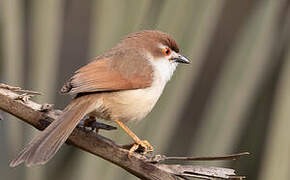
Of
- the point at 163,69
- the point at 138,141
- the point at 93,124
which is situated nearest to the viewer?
the point at 93,124

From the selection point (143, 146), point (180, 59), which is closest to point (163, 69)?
point (180, 59)

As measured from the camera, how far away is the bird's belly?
10.9 feet

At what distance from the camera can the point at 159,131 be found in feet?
10.4

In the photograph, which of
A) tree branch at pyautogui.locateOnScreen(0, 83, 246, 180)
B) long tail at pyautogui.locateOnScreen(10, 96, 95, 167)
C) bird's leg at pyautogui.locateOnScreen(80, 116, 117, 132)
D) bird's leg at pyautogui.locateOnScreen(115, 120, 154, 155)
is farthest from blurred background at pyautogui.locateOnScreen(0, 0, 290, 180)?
tree branch at pyautogui.locateOnScreen(0, 83, 246, 180)

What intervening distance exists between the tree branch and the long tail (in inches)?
4.3

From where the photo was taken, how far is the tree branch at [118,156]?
7.72 feet

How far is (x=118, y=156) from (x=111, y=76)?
1.08 meters

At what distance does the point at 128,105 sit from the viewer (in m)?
3.34

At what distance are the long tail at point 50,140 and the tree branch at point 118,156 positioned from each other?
108 millimetres

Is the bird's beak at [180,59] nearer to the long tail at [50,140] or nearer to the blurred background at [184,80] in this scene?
the blurred background at [184,80]

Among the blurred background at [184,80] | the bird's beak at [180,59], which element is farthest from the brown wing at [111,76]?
the bird's beak at [180,59]

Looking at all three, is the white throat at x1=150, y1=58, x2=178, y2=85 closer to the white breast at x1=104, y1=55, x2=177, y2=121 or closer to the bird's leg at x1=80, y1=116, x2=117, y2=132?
the white breast at x1=104, y1=55, x2=177, y2=121

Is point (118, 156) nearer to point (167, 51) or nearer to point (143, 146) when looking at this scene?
point (143, 146)

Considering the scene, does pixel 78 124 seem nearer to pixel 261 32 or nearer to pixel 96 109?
pixel 96 109
